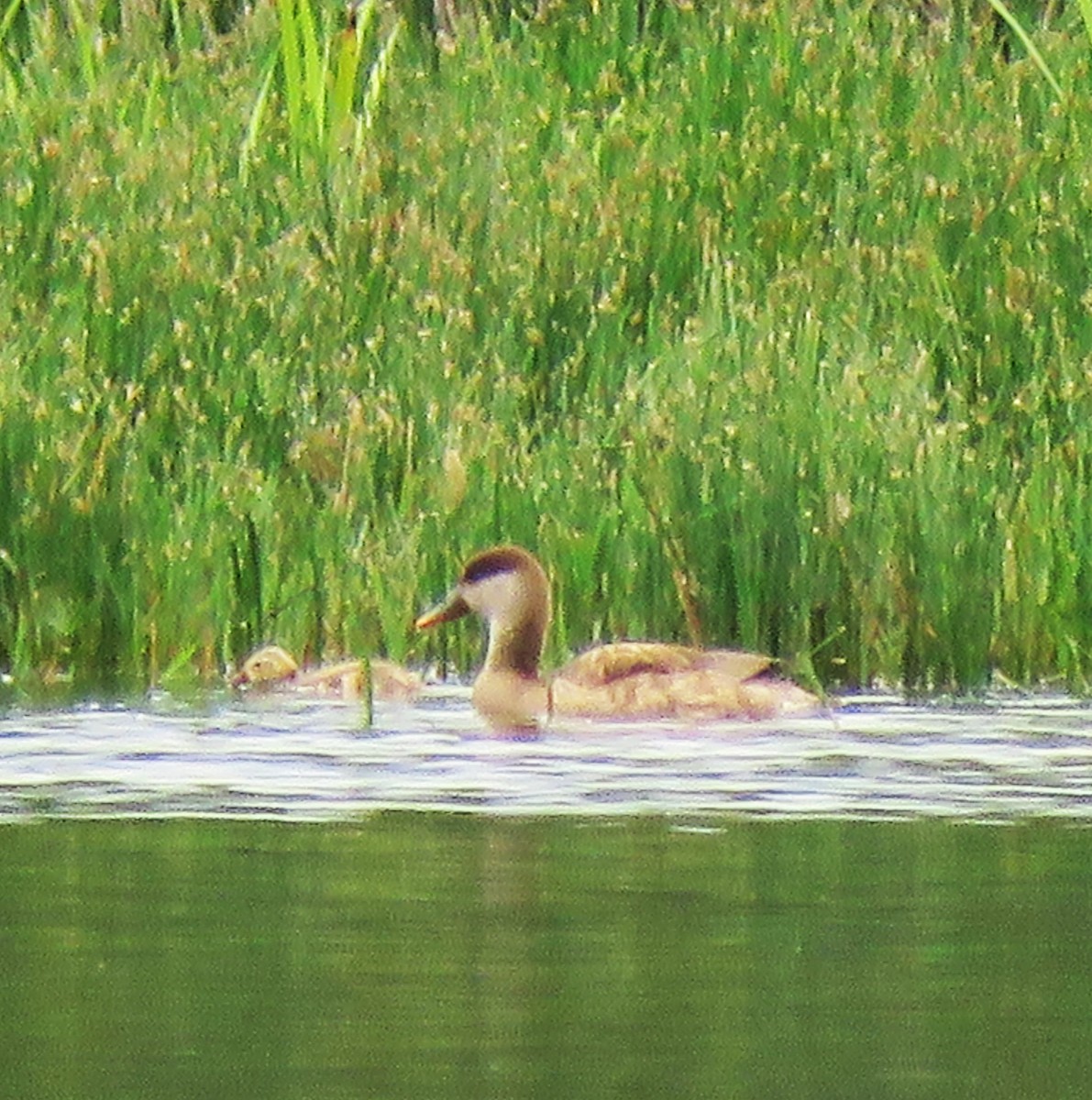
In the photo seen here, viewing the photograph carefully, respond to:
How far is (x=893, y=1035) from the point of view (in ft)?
16.2

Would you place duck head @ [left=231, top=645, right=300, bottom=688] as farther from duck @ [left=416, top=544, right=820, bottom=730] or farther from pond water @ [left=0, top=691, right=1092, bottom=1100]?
duck @ [left=416, top=544, right=820, bottom=730]

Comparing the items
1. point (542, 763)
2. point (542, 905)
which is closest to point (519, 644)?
point (542, 763)

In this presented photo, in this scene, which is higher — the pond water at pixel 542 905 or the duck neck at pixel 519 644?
the duck neck at pixel 519 644

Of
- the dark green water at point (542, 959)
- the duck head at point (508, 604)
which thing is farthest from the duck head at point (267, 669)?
the dark green water at point (542, 959)

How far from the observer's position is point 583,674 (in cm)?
873

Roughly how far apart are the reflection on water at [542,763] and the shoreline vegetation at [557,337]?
0.62 m

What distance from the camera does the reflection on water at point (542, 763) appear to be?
718 centimetres

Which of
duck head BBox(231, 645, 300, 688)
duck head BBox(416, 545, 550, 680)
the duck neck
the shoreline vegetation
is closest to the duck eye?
duck head BBox(416, 545, 550, 680)

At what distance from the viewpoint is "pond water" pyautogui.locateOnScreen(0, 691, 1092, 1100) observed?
476 cm

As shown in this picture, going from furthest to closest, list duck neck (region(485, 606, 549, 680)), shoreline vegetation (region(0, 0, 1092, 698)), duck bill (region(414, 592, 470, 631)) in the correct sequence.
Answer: shoreline vegetation (region(0, 0, 1092, 698)), duck bill (region(414, 592, 470, 631)), duck neck (region(485, 606, 549, 680))

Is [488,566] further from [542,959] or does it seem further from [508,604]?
[542,959]

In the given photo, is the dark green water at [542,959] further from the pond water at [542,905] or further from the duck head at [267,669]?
the duck head at [267,669]

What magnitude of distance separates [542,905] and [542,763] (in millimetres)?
2034

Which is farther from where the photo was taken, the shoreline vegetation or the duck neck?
the shoreline vegetation
